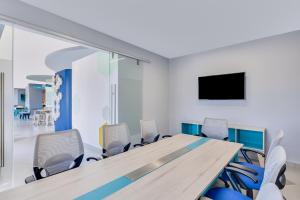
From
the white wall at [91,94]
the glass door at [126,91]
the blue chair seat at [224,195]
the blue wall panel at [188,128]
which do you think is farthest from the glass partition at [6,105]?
the blue wall panel at [188,128]

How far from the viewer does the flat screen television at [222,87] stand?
3803mm

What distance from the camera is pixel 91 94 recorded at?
4.82m

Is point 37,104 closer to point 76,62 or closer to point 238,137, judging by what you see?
point 76,62

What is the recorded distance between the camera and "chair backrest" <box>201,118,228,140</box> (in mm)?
3064

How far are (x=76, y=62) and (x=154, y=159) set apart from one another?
4931 mm

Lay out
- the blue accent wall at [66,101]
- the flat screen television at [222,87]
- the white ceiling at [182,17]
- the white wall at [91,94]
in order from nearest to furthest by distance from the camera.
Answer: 1. the white ceiling at [182,17]
2. the flat screen television at [222,87]
3. the white wall at [91,94]
4. the blue accent wall at [66,101]

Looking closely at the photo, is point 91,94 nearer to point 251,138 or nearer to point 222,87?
point 222,87

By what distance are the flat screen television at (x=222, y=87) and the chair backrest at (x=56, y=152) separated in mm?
3453

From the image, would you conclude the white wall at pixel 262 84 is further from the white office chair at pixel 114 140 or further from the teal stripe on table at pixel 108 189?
the teal stripe on table at pixel 108 189

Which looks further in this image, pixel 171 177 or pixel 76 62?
pixel 76 62

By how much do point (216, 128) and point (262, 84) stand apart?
1562mm

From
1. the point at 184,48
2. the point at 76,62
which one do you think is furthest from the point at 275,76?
the point at 76,62

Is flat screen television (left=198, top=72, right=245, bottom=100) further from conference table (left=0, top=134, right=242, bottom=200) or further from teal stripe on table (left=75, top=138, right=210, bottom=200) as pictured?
teal stripe on table (left=75, top=138, right=210, bottom=200)

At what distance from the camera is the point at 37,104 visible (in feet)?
46.4
